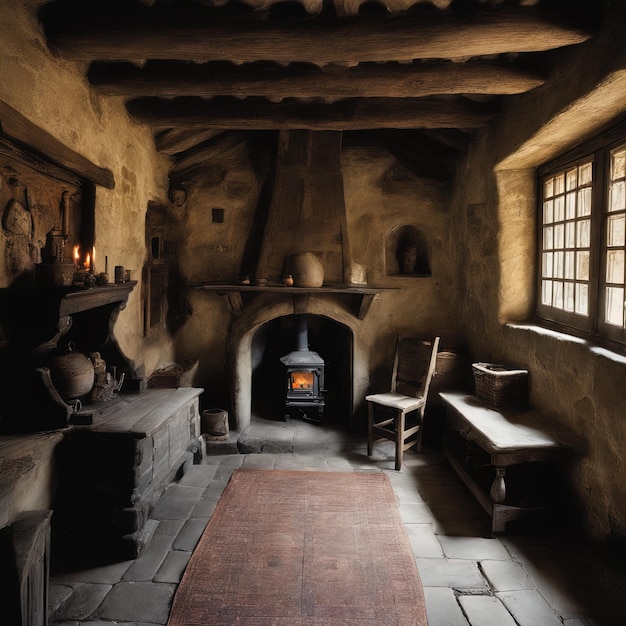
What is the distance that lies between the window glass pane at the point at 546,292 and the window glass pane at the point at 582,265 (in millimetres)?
582

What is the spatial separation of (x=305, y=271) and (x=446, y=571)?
3402 mm

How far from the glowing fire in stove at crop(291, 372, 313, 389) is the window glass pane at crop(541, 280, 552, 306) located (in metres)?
2.81

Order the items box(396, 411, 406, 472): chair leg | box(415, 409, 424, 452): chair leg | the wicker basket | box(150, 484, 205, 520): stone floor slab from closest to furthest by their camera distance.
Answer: box(150, 484, 205, 520): stone floor slab < the wicker basket < box(396, 411, 406, 472): chair leg < box(415, 409, 424, 452): chair leg

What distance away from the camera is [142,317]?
5172 mm

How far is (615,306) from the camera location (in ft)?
10.9

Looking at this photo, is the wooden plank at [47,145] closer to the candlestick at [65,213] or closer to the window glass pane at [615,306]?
the candlestick at [65,213]

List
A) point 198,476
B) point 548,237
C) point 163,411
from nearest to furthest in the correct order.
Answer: point 163,411, point 548,237, point 198,476

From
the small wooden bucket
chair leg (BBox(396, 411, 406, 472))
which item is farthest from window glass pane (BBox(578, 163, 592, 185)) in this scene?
the small wooden bucket

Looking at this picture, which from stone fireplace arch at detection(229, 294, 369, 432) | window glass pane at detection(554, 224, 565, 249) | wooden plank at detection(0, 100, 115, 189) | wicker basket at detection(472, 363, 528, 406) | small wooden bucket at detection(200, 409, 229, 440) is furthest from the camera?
stone fireplace arch at detection(229, 294, 369, 432)

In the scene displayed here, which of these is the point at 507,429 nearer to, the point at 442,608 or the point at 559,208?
the point at 442,608

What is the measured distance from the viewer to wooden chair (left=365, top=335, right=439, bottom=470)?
16.1 feet

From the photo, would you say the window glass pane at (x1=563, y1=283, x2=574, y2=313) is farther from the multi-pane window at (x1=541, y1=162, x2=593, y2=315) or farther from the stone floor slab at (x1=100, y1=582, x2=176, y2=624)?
the stone floor slab at (x1=100, y1=582, x2=176, y2=624)

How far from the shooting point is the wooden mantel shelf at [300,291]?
5488 millimetres

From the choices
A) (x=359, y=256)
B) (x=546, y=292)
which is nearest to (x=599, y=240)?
(x=546, y=292)
